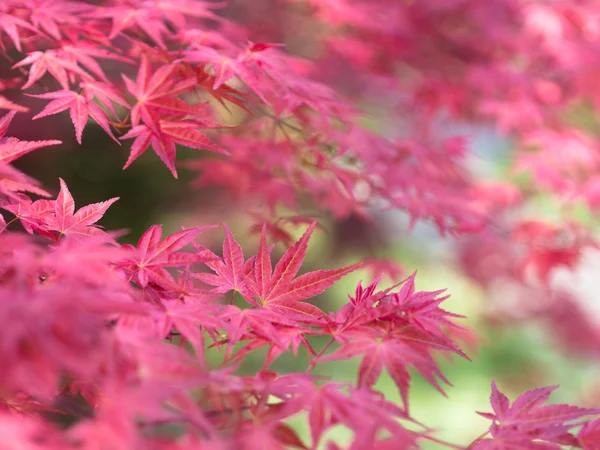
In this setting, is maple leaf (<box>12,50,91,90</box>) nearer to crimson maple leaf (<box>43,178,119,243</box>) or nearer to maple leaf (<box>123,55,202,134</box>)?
maple leaf (<box>123,55,202,134</box>)

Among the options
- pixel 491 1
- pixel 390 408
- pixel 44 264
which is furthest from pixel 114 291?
pixel 491 1

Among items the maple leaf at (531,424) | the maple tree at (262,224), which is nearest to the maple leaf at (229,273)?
the maple tree at (262,224)

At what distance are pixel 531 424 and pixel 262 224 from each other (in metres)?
0.86

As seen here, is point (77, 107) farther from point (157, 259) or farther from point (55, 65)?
point (157, 259)

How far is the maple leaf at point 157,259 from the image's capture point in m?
0.94

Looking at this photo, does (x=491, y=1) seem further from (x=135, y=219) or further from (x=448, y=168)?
(x=135, y=219)

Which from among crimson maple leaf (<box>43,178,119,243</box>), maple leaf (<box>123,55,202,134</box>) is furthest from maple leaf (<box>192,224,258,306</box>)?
maple leaf (<box>123,55,202,134</box>)

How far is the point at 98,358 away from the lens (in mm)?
640

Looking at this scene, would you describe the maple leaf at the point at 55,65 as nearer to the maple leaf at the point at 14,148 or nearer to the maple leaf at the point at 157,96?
the maple leaf at the point at 157,96

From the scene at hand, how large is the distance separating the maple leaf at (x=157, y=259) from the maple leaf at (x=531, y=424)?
497 mm

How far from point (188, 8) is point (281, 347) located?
0.85 meters

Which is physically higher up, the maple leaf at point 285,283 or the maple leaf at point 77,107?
the maple leaf at point 77,107

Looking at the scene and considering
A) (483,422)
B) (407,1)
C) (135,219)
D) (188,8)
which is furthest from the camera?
(135,219)

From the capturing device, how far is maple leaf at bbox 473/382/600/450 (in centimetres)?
85
